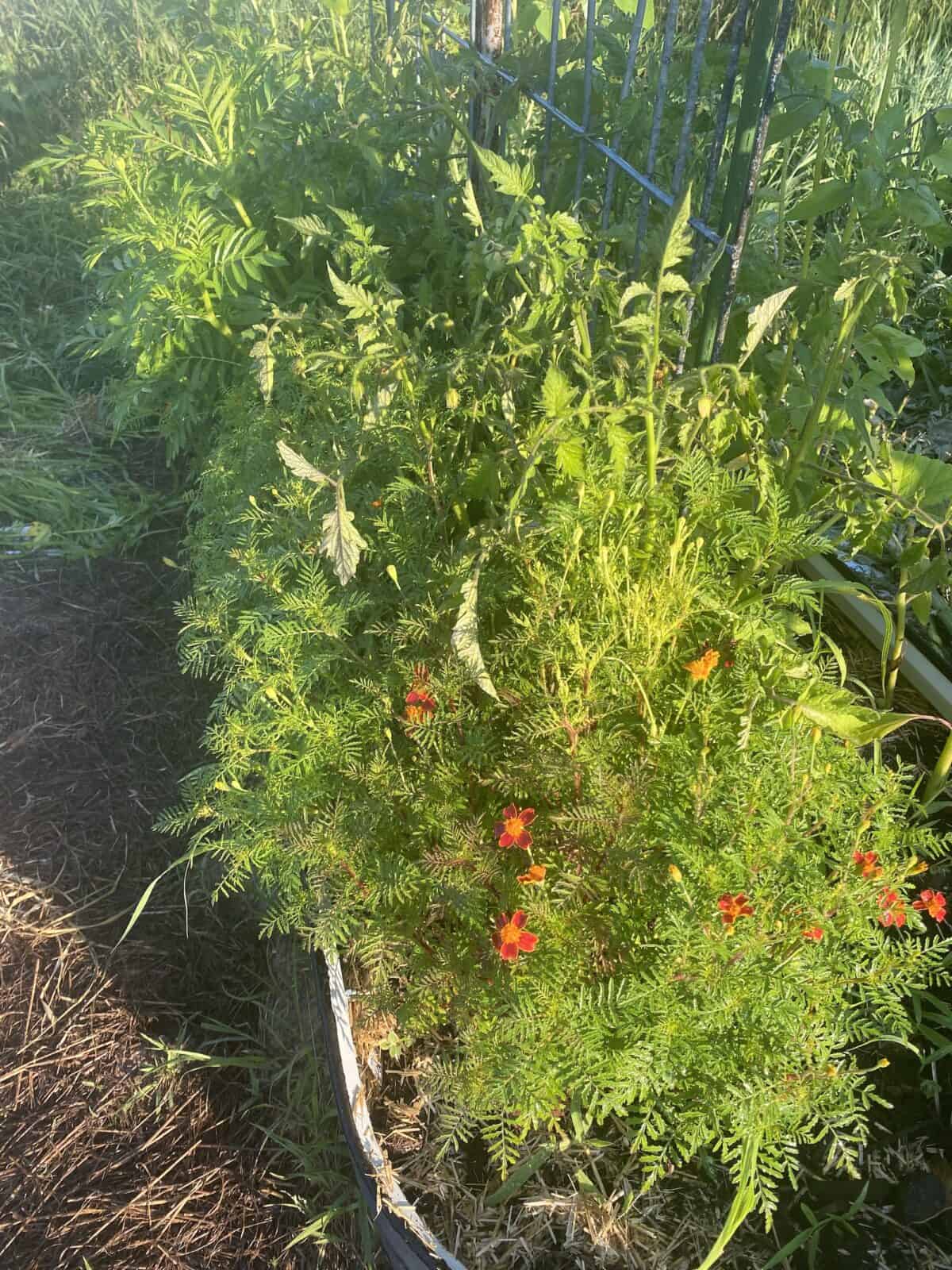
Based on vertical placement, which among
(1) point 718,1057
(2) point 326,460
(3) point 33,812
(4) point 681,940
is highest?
Result: (2) point 326,460

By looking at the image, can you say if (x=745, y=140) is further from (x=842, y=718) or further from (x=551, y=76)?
(x=842, y=718)

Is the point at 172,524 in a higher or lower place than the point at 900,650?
lower

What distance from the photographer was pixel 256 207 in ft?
7.43

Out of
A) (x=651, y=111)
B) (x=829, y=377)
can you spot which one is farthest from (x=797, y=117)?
(x=829, y=377)

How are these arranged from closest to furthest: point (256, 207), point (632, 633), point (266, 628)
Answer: point (632, 633) → point (266, 628) → point (256, 207)

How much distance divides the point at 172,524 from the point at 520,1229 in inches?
87.5

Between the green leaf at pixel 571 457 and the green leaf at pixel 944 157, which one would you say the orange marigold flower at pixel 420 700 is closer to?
the green leaf at pixel 571 457

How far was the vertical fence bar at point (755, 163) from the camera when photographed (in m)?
1.28

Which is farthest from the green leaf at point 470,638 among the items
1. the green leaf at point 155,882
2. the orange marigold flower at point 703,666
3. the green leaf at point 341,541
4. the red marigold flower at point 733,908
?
the green leaf at point 155,882

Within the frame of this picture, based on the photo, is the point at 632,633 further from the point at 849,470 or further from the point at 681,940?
the point at 849,470

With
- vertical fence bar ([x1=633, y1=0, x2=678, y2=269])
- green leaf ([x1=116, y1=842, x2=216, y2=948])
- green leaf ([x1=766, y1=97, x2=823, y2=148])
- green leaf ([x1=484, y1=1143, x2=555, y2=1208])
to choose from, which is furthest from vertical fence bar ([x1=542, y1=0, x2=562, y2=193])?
green leaf ([x1=484, y1=1143, x2=555, y2=1208])

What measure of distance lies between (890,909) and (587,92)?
152 centimetres

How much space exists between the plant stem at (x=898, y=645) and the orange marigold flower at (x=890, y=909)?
48 centimetres

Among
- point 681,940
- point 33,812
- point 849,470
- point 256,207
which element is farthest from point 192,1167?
point 256,207
